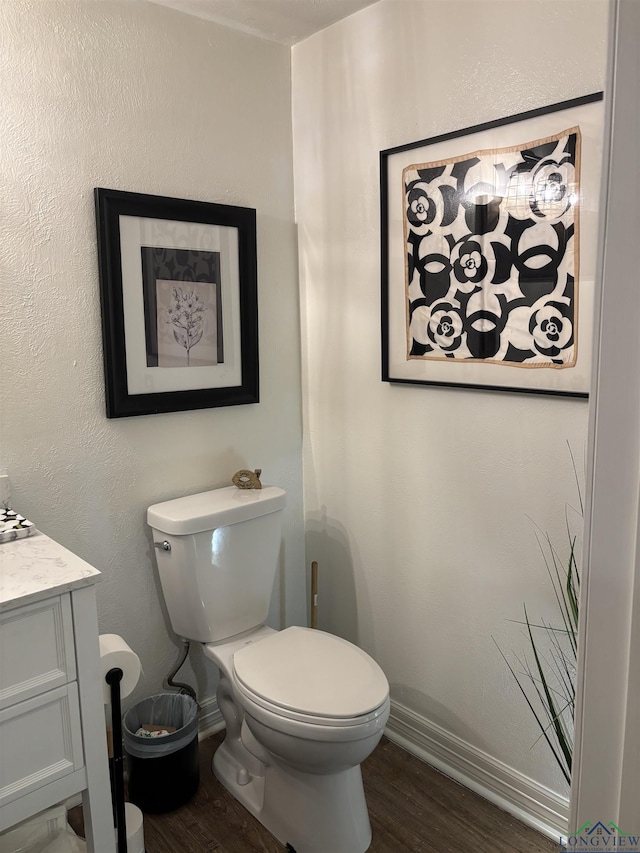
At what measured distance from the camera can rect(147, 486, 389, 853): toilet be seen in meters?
1.71

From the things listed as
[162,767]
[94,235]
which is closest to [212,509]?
[162,767]

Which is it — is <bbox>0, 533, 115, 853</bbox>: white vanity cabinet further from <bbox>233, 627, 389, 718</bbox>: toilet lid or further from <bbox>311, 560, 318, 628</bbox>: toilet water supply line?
<bbox>311, 560, 318, 628</bbox>: toilet water supply line

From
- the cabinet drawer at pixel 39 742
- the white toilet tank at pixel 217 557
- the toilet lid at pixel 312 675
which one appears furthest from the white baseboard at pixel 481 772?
the cabinet drawer at pixel 39 742

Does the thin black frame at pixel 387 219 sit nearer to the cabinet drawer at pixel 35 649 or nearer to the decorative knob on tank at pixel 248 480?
the decorative knob on tank at pixel 248 480

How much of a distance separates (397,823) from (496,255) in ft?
5.35

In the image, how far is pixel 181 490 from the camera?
221 centimetres

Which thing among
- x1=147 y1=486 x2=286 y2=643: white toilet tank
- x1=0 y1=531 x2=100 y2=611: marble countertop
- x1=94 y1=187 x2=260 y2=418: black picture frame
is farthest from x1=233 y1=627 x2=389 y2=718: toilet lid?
x1=94 y1=187 x2=260 y2=418: black picture frame

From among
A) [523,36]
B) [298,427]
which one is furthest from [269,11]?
[298,427]

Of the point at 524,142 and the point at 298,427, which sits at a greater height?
the point at 524,142

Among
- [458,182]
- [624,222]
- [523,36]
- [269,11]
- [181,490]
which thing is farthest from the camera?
[181,490]

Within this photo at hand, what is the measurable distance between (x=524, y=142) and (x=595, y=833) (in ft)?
5.27

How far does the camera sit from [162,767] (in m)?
1.93

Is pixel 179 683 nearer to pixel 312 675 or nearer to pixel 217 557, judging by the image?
pixel 217 557

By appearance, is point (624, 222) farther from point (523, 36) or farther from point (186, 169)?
point (186, 169)
